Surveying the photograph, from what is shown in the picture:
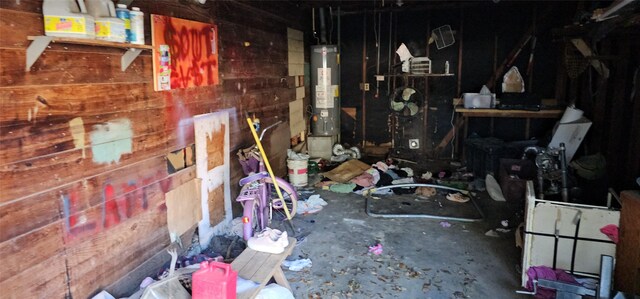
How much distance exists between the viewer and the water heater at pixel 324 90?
6.78 metres

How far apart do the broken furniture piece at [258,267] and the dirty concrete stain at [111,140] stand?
3.33ft

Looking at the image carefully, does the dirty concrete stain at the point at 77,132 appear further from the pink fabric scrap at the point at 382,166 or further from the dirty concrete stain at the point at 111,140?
the pink fabric scrap at the point at 382,166

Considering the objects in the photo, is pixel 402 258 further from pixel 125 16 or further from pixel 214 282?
pixel 125 16

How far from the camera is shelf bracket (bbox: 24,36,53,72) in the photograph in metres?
2.02

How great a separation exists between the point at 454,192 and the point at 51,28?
465 cm

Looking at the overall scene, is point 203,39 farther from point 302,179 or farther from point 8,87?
point 302,179

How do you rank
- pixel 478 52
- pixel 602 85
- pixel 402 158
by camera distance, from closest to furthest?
pixel 602 85
pixel 478 52
pixel 402 158

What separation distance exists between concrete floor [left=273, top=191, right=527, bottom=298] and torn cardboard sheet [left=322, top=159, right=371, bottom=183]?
1.14m

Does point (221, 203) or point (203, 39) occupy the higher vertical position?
point (203, 39)

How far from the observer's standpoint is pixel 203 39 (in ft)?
11.9

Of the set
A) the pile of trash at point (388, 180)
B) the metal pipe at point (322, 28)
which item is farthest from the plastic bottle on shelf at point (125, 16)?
the metal pipe at point (322, 28)

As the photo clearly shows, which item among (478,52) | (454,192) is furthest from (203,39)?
(478,52)

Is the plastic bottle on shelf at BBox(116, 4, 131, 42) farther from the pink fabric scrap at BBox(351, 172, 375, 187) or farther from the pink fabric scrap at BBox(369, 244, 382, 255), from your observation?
the pink fabric scrap at BBox(351, 172, 375, 187)

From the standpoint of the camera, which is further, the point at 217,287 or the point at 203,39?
the point at 203,39
